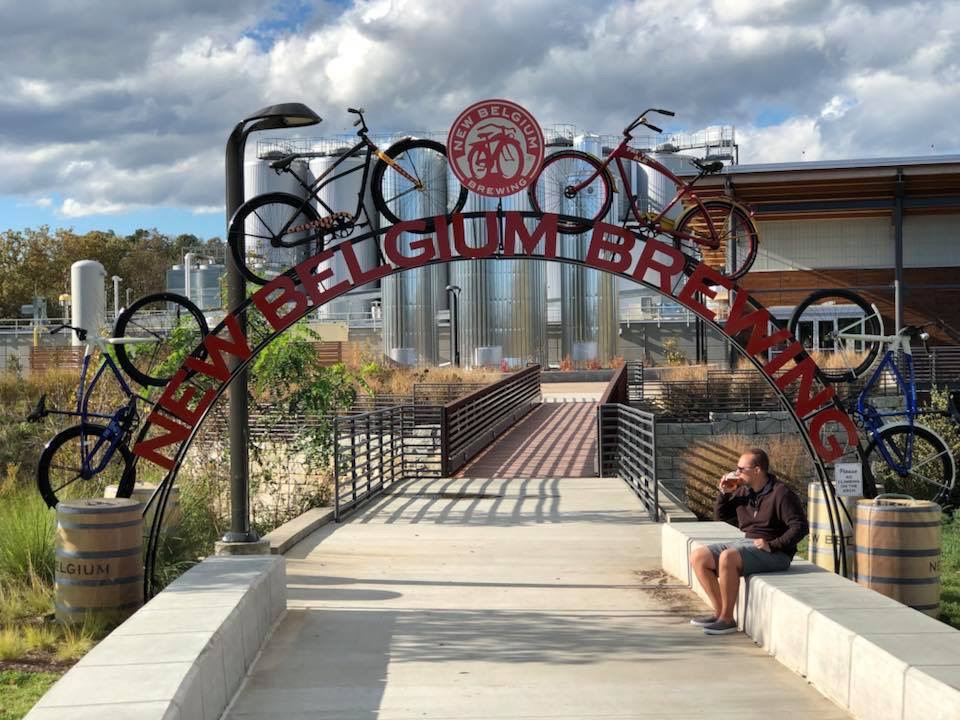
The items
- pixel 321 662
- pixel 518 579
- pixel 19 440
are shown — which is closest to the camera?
pixel 321 662

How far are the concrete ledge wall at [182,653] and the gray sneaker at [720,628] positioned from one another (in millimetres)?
2785

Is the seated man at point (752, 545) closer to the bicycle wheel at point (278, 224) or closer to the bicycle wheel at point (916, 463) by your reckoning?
the bicycle wheel at point (278, 224)

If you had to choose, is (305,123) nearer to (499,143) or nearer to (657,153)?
(499,143)

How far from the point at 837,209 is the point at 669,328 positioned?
2177 centimetres

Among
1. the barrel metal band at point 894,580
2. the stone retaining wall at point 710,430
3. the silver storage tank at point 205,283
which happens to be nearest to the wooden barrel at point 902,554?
the barrel metal band at point 894,580

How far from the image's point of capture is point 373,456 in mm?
16297

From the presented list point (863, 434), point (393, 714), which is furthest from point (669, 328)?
point (393, 714)

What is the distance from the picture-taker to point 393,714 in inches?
204

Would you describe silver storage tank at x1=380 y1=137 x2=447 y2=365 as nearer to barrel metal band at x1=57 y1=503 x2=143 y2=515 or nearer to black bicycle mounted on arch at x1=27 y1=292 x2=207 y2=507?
black bicycle mounted on arch at x1=27 y1=292 x2=207 y2=507

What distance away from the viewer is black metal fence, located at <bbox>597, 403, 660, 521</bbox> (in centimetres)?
1271

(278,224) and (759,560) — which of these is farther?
Result: (278,224)

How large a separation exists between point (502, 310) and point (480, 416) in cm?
3080

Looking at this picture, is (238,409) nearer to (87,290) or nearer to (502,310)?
(87,290)

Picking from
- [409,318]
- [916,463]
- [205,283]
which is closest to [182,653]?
[916,463]
